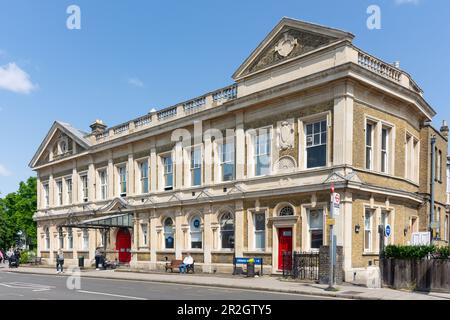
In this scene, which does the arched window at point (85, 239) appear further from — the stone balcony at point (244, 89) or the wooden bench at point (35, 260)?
the wooden bench at point (35, 260)

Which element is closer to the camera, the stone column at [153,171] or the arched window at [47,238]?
the stone column at [153,171]

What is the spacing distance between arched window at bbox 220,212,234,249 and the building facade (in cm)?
6

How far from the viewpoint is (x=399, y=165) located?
74.1ft

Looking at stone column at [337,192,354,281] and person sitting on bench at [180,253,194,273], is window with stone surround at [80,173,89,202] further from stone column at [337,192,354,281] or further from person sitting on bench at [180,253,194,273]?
stone column at [337,192,354,281]

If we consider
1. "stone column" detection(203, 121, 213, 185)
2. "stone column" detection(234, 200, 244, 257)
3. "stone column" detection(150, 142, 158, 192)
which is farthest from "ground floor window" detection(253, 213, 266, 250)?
"stone column" detection(150, 142, 158, 192)

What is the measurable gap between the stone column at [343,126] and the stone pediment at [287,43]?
8.04 feet

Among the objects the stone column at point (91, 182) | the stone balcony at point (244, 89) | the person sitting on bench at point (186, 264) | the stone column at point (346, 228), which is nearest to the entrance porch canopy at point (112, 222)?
the stone column at point (91, 182)

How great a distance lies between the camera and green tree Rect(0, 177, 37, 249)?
59531mm

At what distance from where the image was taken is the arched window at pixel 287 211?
21.5 metres

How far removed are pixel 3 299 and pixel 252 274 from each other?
440 inches

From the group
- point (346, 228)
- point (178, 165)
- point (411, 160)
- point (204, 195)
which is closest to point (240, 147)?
point (204, 195)

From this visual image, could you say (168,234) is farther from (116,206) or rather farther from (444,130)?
(444,130)

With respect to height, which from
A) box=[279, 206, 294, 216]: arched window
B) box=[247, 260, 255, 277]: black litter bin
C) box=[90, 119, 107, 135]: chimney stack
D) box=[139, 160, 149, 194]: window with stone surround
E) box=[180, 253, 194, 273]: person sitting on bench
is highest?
box=[90, 119, 107, 135]: chimney stack
